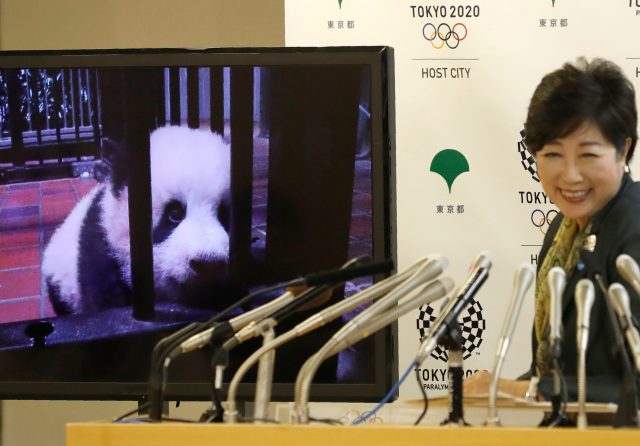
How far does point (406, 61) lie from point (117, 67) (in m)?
1.15

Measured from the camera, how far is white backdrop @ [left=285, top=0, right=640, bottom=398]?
121 inches

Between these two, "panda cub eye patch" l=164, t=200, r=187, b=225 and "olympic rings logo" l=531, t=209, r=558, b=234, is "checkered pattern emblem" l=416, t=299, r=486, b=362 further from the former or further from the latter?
"panda cub eye patch" l=164, t=200, r=187, b=225

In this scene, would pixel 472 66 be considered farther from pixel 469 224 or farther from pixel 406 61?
pixel 469 224

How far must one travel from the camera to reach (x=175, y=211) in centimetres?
218

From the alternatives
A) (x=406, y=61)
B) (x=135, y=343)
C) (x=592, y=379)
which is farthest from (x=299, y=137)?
(x=406, y=61)

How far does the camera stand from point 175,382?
214 cm

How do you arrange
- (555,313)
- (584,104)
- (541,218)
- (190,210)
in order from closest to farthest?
(555,313) → (190,210) → (584,104) → (541,218)

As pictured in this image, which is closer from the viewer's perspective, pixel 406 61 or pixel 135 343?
pixel 135 343

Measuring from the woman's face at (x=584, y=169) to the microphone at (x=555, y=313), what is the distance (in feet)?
3.95

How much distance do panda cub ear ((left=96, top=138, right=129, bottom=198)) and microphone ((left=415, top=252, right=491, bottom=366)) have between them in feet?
3.28

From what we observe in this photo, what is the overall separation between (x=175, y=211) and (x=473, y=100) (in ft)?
4.10

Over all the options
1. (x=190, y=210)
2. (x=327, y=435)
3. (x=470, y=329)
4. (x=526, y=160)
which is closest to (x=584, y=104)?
(x=526, y=160)

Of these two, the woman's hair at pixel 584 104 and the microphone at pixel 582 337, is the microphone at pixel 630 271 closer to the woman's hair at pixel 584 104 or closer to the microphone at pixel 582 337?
the microphone at pixel 582 337

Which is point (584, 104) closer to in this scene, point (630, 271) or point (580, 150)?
point (580, 150)
